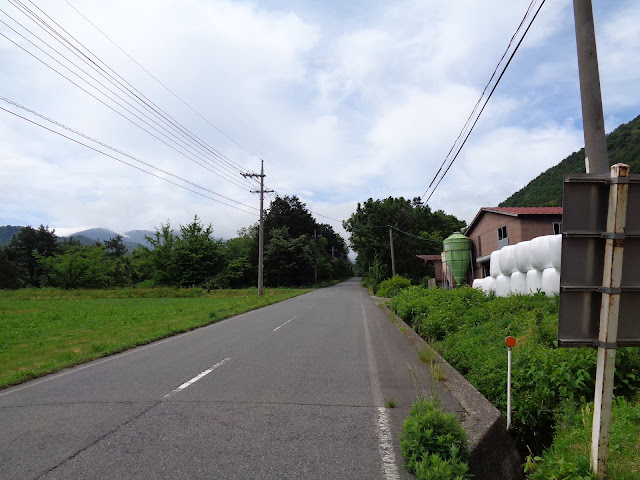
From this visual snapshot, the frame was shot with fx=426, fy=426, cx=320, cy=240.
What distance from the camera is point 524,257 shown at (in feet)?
45.4

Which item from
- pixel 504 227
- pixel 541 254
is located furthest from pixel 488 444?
pixel 504 227

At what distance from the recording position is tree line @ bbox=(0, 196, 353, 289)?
53.0m

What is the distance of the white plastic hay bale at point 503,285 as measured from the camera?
15.4 m

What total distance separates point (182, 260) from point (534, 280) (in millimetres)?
46077

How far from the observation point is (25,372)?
7945 millimetres

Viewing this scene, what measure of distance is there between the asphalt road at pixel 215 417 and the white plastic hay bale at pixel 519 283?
6.89 metres

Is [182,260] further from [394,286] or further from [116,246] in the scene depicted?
[116,246]

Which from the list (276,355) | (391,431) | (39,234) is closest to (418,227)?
(276,355)

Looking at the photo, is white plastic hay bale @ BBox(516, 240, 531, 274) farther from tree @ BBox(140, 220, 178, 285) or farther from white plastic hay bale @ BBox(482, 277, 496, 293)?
tree @ BBox(140, 220, 178, 285)

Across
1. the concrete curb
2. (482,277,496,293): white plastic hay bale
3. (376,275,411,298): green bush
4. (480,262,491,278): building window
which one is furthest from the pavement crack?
(376,275,411,298): green bush

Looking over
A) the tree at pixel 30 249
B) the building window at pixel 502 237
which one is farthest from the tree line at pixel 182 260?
the building window at pixel 502 237

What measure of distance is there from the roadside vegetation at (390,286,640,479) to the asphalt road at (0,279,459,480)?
33.7 inches

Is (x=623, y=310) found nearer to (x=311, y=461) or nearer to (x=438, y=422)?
(x=438, y=422)

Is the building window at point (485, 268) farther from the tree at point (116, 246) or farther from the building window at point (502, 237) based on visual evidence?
the tree at point (116, 246)
